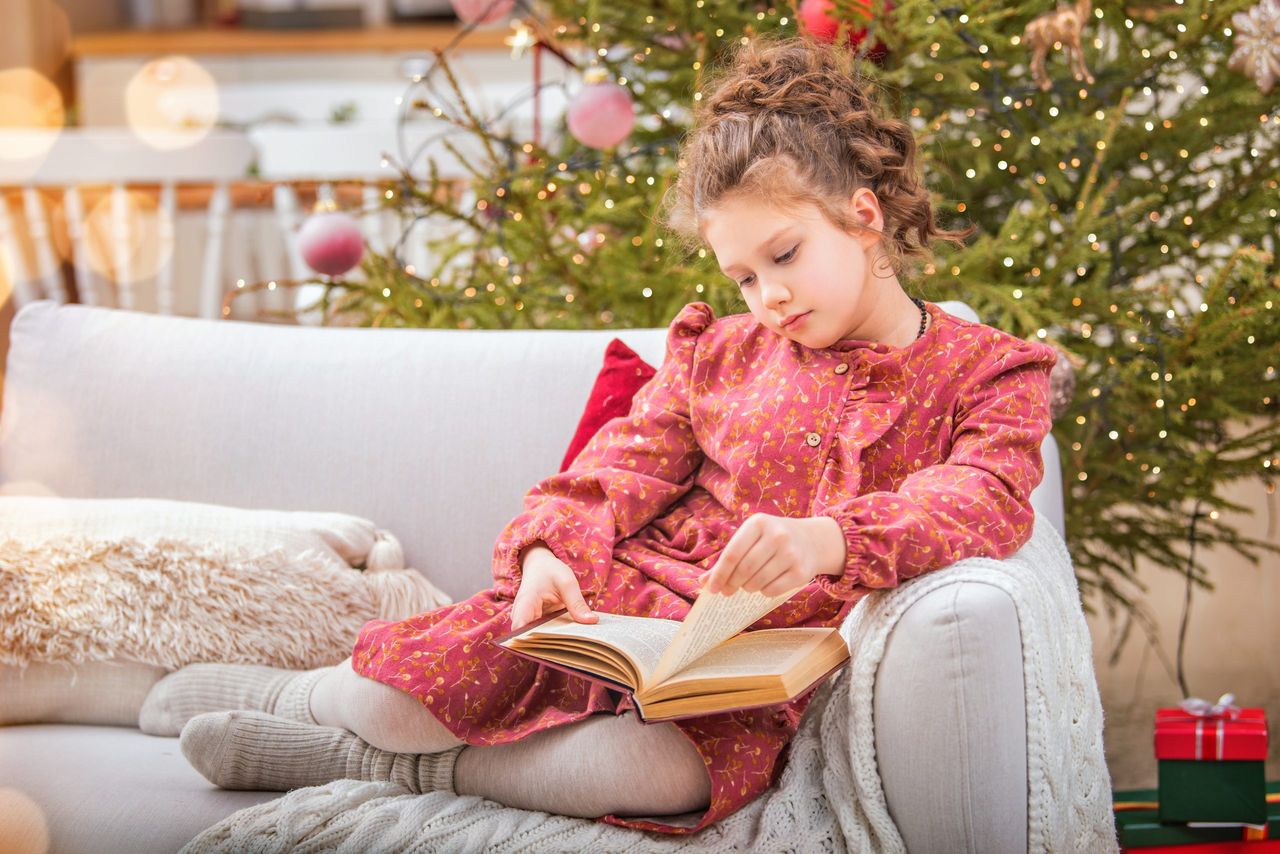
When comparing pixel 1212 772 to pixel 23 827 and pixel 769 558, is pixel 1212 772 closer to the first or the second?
pixel 769 558

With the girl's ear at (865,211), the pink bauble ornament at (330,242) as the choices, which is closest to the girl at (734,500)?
Answer: the girl's ear at (865,211)

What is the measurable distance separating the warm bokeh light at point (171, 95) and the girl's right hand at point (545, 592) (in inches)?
177

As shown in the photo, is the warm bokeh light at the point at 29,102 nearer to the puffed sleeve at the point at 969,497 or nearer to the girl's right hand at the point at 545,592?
the girl's right hand at the point at 545,592

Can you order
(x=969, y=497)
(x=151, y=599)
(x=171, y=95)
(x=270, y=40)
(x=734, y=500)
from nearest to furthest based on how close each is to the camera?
(x=969, y=497) < (x=734, y=500) < (x=151, y=599) < (x=171, y=95) < (x=270, y=40)

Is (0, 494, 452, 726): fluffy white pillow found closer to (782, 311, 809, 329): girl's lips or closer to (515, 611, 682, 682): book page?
(515, 611, 682, 682): book page

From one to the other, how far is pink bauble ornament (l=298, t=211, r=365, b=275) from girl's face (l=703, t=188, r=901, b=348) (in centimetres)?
98

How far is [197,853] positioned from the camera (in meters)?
1.05

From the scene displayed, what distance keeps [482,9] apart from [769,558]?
1.47 meters

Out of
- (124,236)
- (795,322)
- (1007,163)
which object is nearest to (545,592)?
(795,322)

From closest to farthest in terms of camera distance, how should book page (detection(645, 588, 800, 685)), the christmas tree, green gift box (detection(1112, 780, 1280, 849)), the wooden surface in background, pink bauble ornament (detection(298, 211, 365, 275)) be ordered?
book page (detection(645, 588, 800, 685))
green gift box (detection(1112, 780, 1280, 849))
the christmas tree
pink bauble ornament (detection(298, 211, 365, 275))
the wooden surface in background

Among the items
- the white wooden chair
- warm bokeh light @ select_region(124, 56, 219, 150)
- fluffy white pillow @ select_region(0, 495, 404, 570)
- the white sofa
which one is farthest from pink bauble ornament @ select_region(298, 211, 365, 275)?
warm bokeh light @ select_region(124, 56, 219, 150)

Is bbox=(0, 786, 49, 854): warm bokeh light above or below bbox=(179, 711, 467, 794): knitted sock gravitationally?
below

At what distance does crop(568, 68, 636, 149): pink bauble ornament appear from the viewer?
192 centimetres

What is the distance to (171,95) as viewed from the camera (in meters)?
5.42
